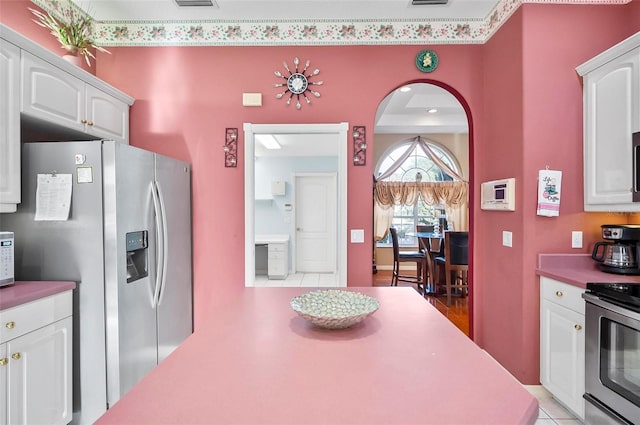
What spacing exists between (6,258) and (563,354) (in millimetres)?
3235

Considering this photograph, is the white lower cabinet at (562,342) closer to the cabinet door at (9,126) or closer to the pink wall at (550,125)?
the pink wall at (550,125)

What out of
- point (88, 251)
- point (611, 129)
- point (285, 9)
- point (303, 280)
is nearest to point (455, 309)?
point (303, 280)

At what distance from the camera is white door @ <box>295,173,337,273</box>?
21.7 feet

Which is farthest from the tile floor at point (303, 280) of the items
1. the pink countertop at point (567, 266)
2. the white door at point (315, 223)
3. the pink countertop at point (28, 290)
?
the pink countertop at point (28, 290)

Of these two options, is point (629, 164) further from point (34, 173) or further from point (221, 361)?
point (34, 173)

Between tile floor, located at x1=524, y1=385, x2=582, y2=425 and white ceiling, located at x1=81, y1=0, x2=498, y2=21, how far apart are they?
9.44 ft

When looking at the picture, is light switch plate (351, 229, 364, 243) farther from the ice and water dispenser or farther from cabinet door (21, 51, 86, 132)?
cabinet door (21, 51, 86, 132)

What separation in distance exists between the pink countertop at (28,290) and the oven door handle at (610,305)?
2868mm

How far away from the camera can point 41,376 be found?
1.61 meters

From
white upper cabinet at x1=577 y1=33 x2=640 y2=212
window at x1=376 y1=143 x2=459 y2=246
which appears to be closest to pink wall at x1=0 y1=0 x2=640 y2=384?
white upper cabinet at x1=577 y1=33 x2=640 y2=212

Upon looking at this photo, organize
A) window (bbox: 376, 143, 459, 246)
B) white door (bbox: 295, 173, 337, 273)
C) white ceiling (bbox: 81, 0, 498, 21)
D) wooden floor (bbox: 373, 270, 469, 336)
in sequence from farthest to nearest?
window (bbox: 376, 143, 459, 246) → white door (bbox: 295, 173, 337, 273) → wooden floor (bbox: 373, 270, 469, 336) → white ceiling (bbox: 81, 0, 498, 21)

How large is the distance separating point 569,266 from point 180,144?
314 cm

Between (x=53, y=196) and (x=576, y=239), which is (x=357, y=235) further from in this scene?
(x=53, y=196)

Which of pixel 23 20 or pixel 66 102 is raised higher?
pixel 23 20
